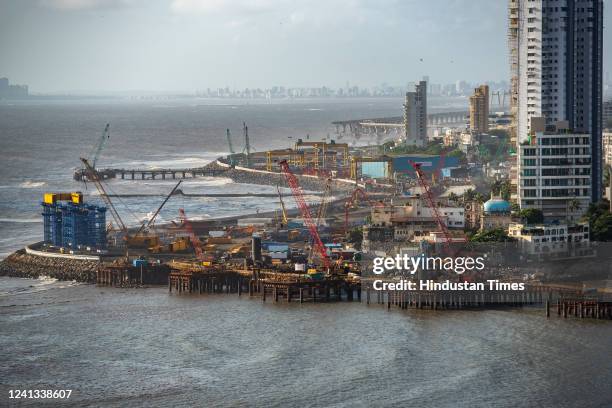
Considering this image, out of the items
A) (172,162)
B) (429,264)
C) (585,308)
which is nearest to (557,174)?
(429,264)

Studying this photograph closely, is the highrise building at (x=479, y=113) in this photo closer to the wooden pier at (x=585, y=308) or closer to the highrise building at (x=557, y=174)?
the highrise building at (x=557, y=174)

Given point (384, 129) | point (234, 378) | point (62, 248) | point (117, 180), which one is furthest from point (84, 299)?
point (384, 129)

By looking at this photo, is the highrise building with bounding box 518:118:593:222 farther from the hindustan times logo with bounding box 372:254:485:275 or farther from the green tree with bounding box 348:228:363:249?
the hindustan times logo with bounding box 372:254:485:275

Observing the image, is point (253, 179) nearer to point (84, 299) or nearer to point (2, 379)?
point (84, 299)

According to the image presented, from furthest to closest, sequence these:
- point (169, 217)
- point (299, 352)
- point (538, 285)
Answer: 1. point (169, 217)
2. point (538, 285)
3. point (299, 352)

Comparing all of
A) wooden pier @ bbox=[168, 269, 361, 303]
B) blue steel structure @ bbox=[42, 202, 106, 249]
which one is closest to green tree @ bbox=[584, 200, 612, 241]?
wooden pier @ bbox=[168, 269, 361, 303]
